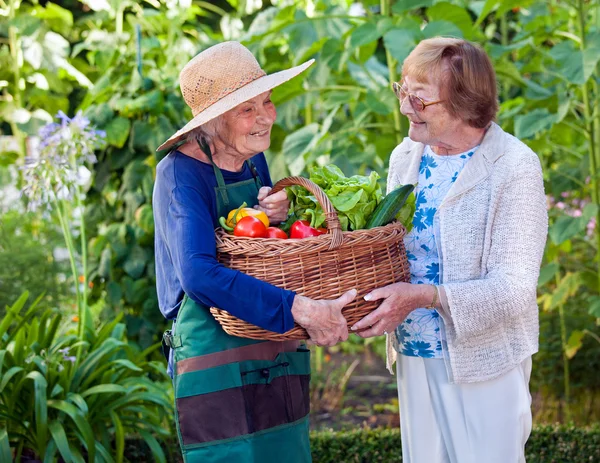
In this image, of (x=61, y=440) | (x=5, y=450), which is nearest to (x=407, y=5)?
(x=61, y=440)

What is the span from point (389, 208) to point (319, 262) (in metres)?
0.25

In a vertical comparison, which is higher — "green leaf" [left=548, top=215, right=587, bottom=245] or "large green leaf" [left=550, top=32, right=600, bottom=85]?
"large green leaf" [left=550, top=32, right=600, bottom=85]

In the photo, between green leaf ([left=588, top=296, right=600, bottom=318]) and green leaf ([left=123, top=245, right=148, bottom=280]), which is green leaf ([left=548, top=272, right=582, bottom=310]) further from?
green leaf ([left=123, top=245, right=148, bottom=280])

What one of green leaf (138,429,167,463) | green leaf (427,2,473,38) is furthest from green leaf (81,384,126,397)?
green leaf (427,2,473,38)

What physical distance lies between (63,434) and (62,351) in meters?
0.32

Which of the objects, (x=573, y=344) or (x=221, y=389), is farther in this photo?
(x=573, y=344)

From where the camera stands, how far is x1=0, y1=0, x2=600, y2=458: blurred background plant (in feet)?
11.7

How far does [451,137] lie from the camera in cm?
225

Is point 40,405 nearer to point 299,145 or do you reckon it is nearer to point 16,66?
point 299,145

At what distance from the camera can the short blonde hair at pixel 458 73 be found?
85.9 inches

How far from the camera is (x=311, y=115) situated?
4.93m

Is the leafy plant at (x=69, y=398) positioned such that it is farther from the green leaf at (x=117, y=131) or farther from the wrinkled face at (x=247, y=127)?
the wrinkled face at (x=247, y=127)

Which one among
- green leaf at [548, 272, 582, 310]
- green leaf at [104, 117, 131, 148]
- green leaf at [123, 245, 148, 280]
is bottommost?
green leaf at [548, 272, 582, 310]

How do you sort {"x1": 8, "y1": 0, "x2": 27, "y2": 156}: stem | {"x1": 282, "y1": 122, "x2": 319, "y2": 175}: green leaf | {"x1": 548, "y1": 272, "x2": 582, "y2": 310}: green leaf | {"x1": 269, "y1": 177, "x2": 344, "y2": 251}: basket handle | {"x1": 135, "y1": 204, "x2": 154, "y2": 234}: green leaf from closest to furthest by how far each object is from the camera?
{"x1": 269, "y1": 177, "x2": 344, "y2": 251}: basket handle < {"x1": 282, "y1": 122, "x2": 319, "y2": 175}: green leaf < {"x1": 548, "y1": 272, "x2": 582, "y2": 310}: green leaf < {"x1": 135, "y1": 204, "x2": 154, "y2": 234}: green leaf < {"x1": 8, "y1": 0, "x2": 27, "y2": 156}: stem
